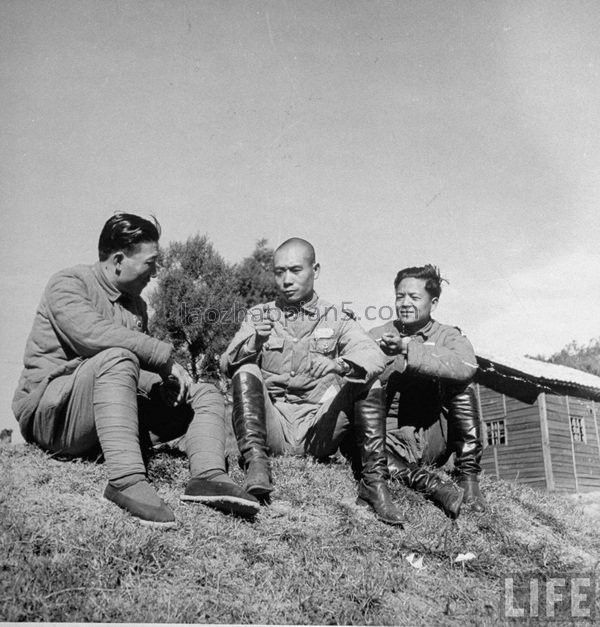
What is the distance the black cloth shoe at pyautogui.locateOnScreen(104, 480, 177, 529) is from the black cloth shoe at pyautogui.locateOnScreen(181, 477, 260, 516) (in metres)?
0.18

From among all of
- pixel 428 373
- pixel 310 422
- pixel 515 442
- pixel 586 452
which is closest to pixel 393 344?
pixel 428 373

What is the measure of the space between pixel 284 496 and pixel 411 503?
3.00ft

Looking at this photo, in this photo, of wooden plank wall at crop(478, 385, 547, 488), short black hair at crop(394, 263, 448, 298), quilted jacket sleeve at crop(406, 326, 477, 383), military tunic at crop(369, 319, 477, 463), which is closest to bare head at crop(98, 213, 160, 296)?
military tunic at crop(369, 319, 477, 463)

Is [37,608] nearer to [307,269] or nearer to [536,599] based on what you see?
[536,599]

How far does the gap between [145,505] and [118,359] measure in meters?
0.77

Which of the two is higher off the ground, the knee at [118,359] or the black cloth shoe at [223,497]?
the knee at [118,359]

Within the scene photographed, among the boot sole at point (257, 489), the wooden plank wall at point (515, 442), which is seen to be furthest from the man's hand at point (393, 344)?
the wooden plank wall at point (515, 442)

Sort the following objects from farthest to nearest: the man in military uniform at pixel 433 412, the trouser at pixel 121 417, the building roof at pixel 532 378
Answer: the building roof at pixel 532 378, the man in military uniform at pixel 433 412, the trouser at pixel 121 417

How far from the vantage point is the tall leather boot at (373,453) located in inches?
144

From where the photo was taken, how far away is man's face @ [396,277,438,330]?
5281 millimetres

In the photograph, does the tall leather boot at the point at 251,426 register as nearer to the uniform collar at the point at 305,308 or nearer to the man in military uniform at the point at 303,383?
the man in military uniform at the point at 303,383

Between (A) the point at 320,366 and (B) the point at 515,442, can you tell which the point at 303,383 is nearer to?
(A) the point at 320,366

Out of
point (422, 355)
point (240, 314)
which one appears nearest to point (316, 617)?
point (422, 355)

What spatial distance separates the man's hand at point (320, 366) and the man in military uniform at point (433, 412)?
16.1 inches
